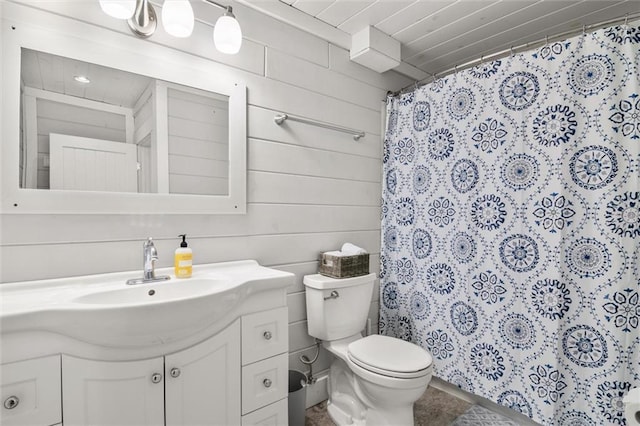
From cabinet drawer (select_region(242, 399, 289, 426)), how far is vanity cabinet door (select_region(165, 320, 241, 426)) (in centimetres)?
5

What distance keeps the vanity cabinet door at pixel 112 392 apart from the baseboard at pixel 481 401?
1.73 m

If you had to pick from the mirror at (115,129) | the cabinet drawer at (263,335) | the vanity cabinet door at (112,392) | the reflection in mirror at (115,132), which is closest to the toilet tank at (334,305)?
the cabinet drawer at (263,335)

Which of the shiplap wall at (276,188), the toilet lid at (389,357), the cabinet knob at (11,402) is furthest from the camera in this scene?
the toilet lid at (389,357)

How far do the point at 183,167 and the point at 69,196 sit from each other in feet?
1.40

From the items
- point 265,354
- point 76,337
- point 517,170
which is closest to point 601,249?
point 517,170

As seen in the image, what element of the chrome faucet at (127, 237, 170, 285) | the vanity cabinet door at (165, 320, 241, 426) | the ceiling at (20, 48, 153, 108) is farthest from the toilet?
the ceiling at (20, 48, 153, 108)

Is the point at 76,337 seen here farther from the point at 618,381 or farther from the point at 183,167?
the point at 618,381

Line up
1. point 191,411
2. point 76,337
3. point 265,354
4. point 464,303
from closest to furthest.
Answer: point 76,337
point 191,411
point 265,354
point 464,303

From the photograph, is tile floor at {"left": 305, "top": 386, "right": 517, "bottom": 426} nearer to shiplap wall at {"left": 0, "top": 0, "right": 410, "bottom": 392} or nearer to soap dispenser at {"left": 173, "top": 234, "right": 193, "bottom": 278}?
shiplap wall at {"left": 0, "top": 0, "right": 410, "bottom": 392}

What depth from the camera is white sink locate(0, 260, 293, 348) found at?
0.86 meters

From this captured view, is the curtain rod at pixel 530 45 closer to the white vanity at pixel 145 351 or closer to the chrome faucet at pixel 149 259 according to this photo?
the white vanity at pixel 145 351

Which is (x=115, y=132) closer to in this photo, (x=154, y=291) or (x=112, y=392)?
(x=154, y=291)

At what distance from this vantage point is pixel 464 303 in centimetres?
183

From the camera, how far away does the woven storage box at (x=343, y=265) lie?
1.76 metres
